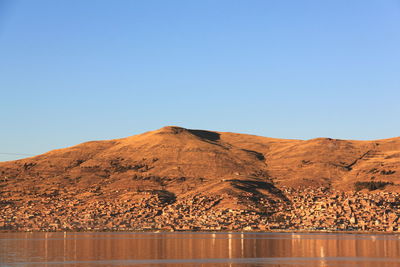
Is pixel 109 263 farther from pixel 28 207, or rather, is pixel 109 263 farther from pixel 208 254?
pixel 28 207

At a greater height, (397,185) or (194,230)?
(397,185)

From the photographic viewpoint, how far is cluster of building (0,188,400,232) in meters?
164

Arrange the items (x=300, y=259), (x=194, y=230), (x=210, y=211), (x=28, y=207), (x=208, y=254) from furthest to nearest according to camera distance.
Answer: (x=28, y=207) → (x=210, y=211) → (x=194, y=230) → (x=208, y=254) → (x=300, y=259)

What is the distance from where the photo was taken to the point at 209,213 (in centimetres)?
17500

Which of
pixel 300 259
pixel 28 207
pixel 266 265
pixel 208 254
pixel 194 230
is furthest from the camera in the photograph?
pixel 28 207

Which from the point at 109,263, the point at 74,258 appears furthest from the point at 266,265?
the point at 74,258

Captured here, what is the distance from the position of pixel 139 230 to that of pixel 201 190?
34.5 metres

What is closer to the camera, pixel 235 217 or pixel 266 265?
pixel 266 265

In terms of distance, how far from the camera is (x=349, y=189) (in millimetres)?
192125

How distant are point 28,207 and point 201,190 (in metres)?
56.7

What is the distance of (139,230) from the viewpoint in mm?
168750

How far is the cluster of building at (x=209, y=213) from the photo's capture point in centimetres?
16438

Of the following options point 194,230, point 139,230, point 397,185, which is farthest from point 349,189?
point 139,230

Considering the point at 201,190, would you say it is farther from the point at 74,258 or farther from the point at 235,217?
the point at 74,258
